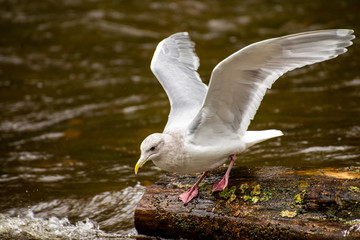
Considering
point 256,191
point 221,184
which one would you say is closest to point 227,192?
point 221,184

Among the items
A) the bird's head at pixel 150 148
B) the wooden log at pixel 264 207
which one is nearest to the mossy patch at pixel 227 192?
the wooden log at pixel 264 207

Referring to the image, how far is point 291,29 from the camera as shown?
12.2 meters

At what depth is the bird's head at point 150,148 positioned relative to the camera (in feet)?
14.1

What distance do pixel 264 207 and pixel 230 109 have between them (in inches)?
39.3

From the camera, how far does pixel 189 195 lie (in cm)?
434

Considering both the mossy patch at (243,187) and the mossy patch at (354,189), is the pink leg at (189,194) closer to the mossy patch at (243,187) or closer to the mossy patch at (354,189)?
the mossy patch at (243,187)

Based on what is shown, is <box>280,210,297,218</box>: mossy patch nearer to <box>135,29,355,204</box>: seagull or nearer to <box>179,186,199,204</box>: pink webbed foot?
<box>135,29,355,204</box>: seagull

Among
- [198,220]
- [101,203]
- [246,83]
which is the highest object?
[246,83]

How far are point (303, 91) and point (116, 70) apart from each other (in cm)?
457

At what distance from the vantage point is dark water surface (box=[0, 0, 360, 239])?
591 centimetres

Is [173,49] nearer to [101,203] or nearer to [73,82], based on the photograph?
[101,203]

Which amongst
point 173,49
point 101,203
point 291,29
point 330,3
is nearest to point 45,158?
point 101,203

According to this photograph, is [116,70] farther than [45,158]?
Yes

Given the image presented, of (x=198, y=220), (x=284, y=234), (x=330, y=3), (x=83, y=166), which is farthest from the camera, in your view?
(x=330, y=3)
